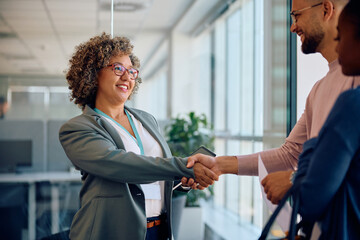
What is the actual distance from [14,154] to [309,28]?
136 inches

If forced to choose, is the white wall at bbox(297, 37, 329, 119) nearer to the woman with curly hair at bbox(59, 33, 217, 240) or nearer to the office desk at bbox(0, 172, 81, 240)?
the woman with curly hair at bbox(59, 33, 217, 240)

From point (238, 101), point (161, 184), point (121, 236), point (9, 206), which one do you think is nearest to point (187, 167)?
point (161, 184)

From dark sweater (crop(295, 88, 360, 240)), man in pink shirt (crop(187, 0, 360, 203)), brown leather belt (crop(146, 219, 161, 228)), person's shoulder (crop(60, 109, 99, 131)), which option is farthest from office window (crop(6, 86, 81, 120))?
dark sweater (crop(295, 88, 360, 240))

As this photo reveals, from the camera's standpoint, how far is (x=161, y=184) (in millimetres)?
1771

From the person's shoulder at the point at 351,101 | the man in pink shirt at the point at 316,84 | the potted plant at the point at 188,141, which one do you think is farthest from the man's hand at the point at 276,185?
the potted plant at the point at 188,141

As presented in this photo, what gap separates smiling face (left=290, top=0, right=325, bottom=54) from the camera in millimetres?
1127

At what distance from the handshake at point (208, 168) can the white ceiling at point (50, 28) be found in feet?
7.34

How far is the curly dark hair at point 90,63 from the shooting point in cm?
176

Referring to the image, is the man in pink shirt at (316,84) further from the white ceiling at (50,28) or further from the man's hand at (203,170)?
the white ceiling at (50,28)

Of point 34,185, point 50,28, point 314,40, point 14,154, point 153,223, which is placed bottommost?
point 34,185

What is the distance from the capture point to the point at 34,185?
3635 mm

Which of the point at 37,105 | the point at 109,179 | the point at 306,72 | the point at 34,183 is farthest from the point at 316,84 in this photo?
the point at 37,105

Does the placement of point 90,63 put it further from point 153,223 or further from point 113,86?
point 153,223

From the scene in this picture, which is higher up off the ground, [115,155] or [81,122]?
[81,122]
